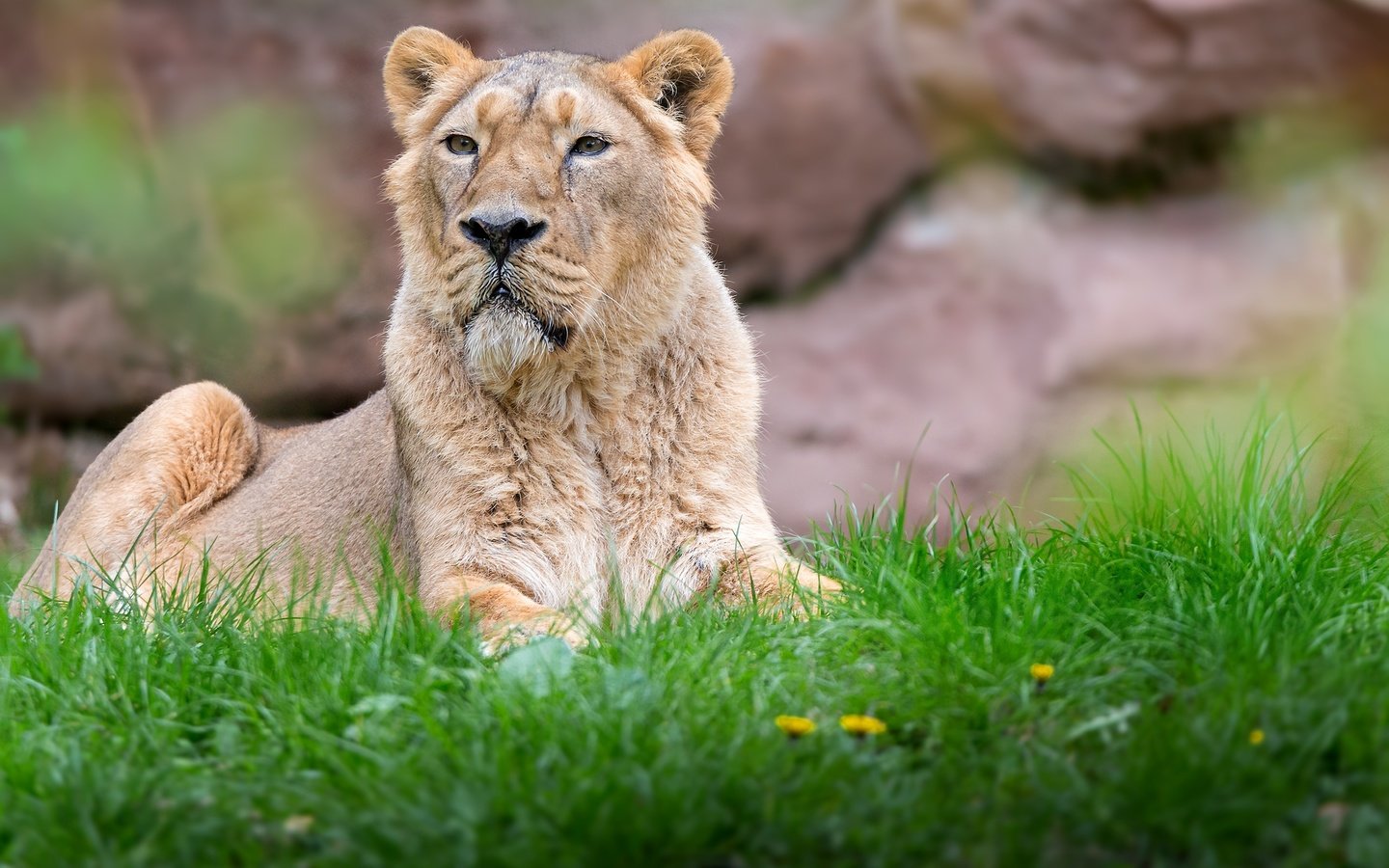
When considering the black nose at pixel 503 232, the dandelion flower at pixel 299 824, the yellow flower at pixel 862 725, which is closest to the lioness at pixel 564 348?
the black nose at pixel 503 232

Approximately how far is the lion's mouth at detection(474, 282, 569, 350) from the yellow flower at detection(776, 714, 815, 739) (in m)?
1.52

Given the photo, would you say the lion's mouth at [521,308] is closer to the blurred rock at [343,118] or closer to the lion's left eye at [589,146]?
the lion's left eye at [589,146]

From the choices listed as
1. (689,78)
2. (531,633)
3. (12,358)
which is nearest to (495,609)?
(531,633)

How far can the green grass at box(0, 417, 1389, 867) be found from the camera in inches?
95.5

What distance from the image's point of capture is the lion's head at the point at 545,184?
13.0 ft

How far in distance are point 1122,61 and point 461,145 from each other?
417 centimetres

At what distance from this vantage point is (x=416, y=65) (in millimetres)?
4648

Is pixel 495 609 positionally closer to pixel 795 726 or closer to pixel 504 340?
pixel 504 340

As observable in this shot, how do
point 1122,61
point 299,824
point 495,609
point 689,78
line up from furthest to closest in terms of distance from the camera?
point 1122,61 → point 689,78 → point 495,609 → point 299,824

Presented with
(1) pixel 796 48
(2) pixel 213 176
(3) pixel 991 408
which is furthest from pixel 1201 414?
(2) pixel 213 176

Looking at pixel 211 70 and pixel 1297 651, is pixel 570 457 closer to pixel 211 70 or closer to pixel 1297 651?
pixel 1297 651

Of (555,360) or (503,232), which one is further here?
(555,360)

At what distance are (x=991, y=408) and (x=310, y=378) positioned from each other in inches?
132

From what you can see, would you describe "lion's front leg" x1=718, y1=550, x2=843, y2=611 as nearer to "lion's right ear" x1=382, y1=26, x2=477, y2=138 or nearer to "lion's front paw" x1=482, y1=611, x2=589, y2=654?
"lion's front paw" x1=482, y1=611, x2=589, y2=654
